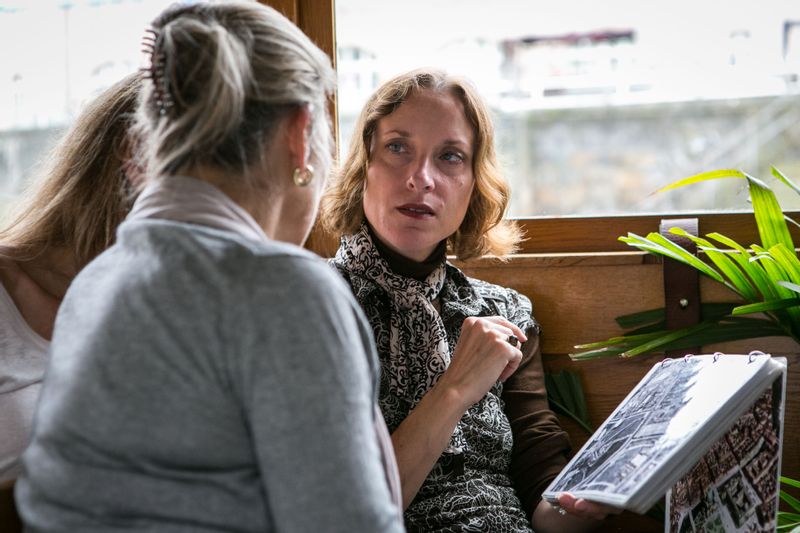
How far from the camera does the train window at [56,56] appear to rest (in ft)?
7.57

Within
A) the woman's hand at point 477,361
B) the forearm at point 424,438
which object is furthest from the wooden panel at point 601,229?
the forearm at point 424,438

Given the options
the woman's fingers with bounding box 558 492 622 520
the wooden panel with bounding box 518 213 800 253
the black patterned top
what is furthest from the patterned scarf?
the wooden panel with bounding box 518 213 800 253

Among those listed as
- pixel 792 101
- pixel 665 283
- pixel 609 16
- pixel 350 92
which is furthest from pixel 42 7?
pixel 792 101

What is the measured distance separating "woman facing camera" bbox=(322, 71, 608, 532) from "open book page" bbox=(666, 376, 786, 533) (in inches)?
11.0

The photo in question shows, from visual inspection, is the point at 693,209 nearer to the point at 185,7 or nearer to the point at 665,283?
the point at 665,283

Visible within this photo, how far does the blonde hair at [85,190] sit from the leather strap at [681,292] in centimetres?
116

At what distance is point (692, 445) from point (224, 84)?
766 millimetres

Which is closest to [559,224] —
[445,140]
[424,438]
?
[445,140]

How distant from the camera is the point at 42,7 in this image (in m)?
2.33

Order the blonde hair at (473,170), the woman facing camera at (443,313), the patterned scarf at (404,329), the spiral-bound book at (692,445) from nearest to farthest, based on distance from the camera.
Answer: the spiral-bound book at (692,445), the woman facing camera at (443,313), the patterned scarf at (404,329), the blonde hair at (473,170)

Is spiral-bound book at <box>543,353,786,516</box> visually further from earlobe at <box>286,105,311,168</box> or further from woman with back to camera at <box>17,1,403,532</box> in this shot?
earlobe at <box>286,105,311,168</box>

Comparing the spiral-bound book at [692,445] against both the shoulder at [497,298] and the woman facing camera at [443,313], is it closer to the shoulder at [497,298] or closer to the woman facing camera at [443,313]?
the woman facing camera at [443,313]

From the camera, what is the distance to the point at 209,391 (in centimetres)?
85

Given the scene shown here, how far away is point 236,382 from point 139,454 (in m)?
0.12
